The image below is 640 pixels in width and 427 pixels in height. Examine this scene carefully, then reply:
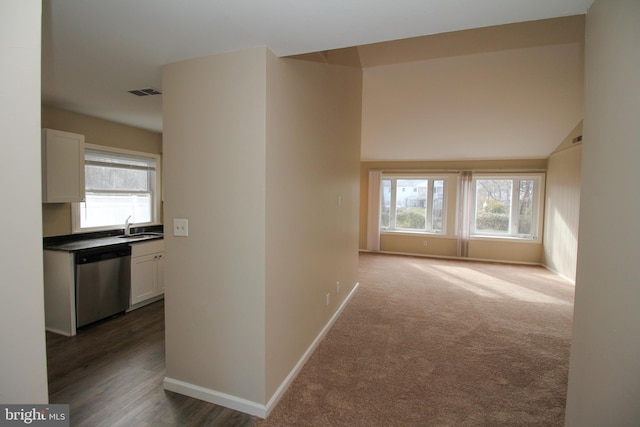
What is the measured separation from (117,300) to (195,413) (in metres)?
2.09

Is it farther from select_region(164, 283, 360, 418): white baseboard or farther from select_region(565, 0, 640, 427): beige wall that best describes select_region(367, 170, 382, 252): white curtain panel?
select_region(565, 0, 640, 427): beige wall

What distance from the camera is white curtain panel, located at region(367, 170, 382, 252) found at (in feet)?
24.2

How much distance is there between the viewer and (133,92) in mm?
2764

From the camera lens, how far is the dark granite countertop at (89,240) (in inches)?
122

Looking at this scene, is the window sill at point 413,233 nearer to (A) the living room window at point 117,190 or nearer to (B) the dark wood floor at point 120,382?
(A) the living room window at point 117,190

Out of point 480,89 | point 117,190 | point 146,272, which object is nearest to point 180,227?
point 146,272

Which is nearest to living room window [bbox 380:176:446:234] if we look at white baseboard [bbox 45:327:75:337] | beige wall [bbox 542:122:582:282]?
beige wall [bbox 542:122:582:282]

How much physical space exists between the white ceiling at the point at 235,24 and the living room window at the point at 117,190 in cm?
195

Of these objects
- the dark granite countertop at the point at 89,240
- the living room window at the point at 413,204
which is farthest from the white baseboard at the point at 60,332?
the living room window at the point at 413,204

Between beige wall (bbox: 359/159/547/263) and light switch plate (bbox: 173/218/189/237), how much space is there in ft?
19.3

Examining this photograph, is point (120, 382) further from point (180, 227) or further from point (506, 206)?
point (506, 206)

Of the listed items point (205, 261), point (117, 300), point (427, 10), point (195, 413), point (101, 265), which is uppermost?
point (427, 10)

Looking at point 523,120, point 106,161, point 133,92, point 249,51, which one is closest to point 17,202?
point 249,51

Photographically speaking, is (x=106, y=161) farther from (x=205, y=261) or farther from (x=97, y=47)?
(x=205, y=261)
